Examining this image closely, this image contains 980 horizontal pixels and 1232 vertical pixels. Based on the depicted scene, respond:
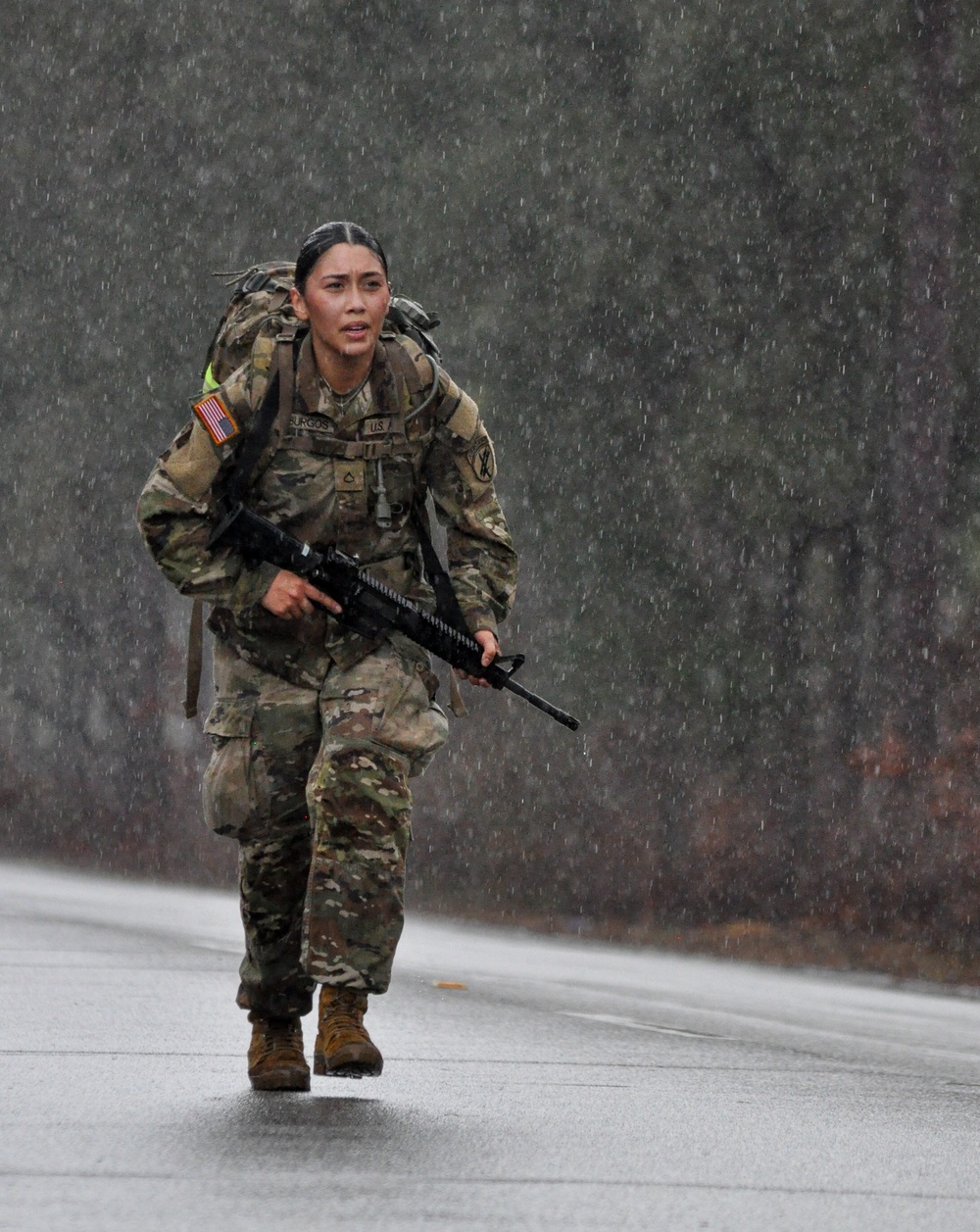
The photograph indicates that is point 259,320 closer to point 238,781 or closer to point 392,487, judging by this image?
point 392,487

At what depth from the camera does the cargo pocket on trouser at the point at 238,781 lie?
6.59 meters

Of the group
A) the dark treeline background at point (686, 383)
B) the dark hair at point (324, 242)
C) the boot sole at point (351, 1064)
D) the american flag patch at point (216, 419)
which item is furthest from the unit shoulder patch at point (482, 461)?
the dark treeline background at point (686, 383)

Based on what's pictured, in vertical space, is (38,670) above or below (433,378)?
above

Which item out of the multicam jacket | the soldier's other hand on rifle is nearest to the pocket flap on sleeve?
the multicam jacket

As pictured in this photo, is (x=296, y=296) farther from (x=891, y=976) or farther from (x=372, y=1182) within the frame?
(x=891, y=976)

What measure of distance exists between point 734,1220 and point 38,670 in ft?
83.0

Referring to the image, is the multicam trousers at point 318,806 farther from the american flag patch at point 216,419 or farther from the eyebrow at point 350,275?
the eyebrow at point 350,275

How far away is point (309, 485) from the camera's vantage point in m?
6.66

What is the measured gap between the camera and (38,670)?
→ 29.6 m

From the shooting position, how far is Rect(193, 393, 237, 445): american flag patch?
654 centimetres

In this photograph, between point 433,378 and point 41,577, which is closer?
point 433,378

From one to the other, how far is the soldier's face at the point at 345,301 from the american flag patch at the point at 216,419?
287 mm

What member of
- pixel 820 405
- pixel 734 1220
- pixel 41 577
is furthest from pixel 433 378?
pixel 41 577

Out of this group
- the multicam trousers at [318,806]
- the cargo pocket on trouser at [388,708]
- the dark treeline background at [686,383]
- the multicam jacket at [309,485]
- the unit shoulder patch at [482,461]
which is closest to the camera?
the multicam trousers at [318,806]
